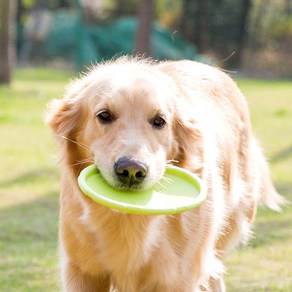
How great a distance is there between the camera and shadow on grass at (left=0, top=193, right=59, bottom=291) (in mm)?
6309

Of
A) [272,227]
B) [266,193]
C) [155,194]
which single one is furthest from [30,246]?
[155,194]

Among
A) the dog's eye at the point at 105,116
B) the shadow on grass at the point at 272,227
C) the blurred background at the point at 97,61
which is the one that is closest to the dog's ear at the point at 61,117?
the blurred background at the point at 97,61

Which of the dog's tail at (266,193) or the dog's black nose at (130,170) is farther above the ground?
the dog's black nose at (130,170)

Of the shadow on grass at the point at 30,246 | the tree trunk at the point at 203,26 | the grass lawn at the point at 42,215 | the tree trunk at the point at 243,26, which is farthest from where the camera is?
the tree trunk at the point at 243,26

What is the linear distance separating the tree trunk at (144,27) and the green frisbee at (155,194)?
19.8m

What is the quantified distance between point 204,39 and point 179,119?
27.7m

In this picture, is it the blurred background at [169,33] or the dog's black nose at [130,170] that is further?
the blurred background at [169,33]

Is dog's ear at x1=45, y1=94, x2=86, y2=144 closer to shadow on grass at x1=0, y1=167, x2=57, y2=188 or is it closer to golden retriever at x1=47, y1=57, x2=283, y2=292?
golden retriever at x1=47, y1=57, x2=283, y2=292

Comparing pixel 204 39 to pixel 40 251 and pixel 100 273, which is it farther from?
pixel 100 273

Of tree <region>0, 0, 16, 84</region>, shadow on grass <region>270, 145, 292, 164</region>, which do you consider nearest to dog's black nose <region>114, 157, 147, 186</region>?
shadow on grass <region>270, 145, 292, 164</region>

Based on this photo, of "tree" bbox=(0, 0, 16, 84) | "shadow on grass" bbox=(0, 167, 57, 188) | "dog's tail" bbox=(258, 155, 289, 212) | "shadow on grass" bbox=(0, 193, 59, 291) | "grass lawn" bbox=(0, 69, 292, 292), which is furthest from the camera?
"tree" bbox=(0, 0, 16, 84)

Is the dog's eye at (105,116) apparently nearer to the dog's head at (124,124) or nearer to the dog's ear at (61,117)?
the dog's head at (124,124)

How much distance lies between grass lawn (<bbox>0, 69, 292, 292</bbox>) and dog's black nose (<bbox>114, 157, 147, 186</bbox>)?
1269mm

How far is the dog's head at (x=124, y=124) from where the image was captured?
13.5 feet
